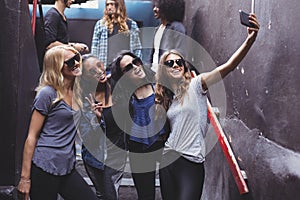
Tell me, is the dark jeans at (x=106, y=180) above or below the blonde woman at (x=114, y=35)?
below

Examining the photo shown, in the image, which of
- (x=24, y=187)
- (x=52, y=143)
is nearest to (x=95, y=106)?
(x=52, y=143)

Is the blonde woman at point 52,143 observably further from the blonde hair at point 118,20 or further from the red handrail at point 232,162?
the blonde hair at point 118,20

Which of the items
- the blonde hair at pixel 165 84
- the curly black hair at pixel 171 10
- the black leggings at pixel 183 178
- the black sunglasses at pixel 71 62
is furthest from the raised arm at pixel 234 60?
the curly black hair at pixel 171 10

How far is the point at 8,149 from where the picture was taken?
530 centimetres

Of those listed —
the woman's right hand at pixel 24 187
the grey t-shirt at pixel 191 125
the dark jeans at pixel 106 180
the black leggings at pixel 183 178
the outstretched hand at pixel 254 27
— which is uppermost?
the outstretched hand at pixel 254 27

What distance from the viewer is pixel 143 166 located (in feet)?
17.1

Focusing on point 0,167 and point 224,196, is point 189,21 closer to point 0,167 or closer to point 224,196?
point 224,196

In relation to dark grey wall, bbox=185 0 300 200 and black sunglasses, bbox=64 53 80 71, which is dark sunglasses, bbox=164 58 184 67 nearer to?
dark grey wall, bbox=185 0 300 200

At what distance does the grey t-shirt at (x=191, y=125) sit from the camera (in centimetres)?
474

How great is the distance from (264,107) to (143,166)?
1204 millimetres

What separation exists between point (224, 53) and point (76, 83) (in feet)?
8.50

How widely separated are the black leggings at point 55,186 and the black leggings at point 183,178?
80cm

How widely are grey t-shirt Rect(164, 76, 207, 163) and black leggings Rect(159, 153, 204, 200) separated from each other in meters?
0.06

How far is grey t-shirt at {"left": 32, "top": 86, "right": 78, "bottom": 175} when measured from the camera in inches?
166
